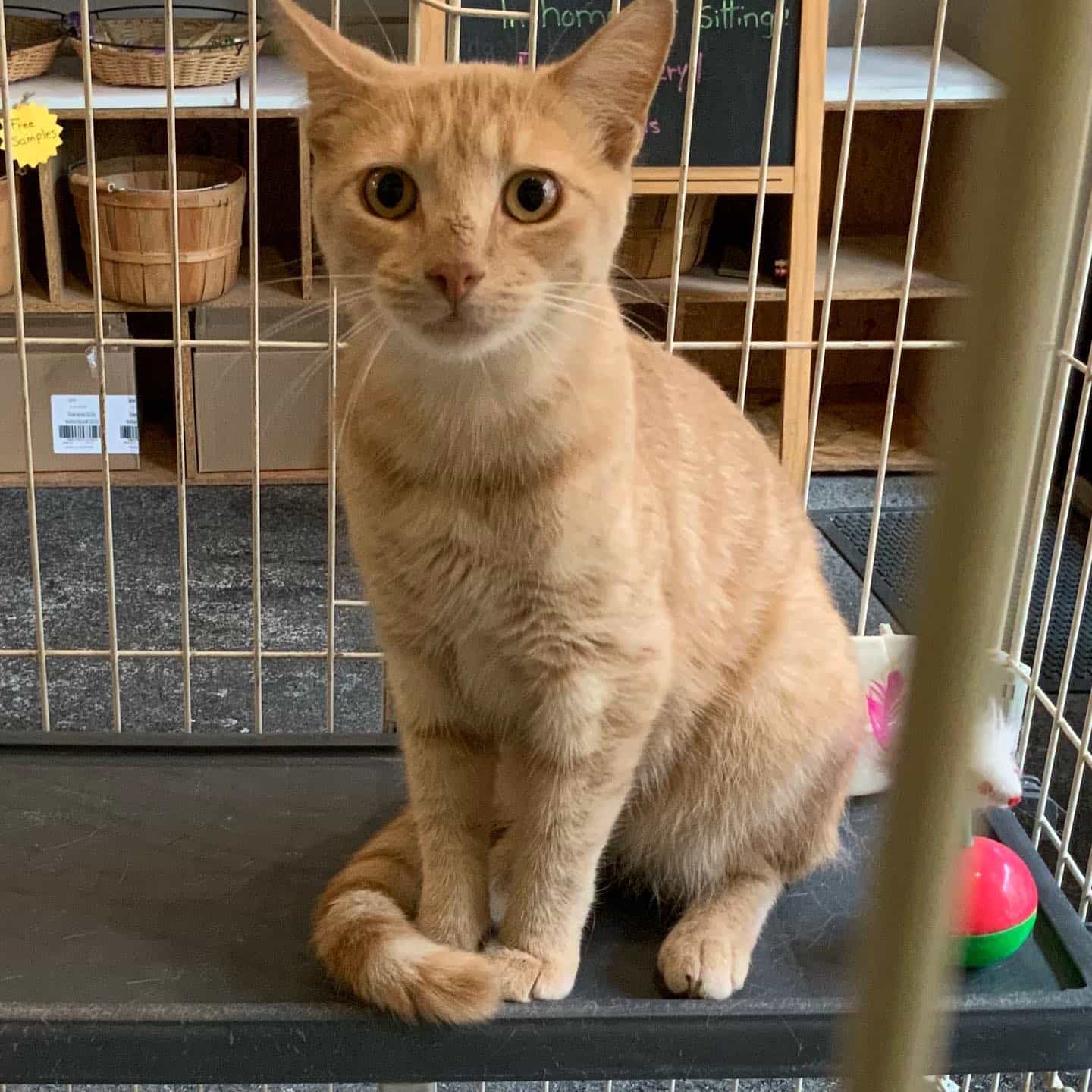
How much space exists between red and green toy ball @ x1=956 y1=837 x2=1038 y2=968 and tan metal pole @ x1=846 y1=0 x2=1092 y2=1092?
67 cm

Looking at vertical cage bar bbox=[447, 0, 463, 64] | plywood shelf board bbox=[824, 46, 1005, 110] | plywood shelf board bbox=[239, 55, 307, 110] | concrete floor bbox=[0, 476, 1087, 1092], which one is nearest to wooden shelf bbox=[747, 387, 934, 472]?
concrete floor bbox=[0, 476, 1087, 1092]

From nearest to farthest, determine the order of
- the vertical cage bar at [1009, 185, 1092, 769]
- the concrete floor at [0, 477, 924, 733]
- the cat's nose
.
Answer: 1. the cat's nose
2. the vertical cage bar at [1009, 185, 1092, 769]
3. the concrete floor at [0, 477, 924, 733]

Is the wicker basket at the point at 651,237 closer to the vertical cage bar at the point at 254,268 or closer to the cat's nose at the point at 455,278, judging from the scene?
the vertical cage bar at the point at 254,268

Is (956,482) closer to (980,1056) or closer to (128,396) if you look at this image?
(980,1056)

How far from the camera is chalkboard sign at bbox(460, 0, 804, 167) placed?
1645 mm

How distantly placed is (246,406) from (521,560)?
69.0 inches

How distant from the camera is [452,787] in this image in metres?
0.90

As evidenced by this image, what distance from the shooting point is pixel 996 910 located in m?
0.86

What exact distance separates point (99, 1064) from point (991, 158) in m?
0.78

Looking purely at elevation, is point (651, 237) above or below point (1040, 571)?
above

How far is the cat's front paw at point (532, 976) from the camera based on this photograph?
81cm

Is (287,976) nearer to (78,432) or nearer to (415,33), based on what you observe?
(415,33)

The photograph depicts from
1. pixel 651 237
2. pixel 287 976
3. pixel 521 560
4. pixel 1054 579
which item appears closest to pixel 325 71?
→ pixel 521 560

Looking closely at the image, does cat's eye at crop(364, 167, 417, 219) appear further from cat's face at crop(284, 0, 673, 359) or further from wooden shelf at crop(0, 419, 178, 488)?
wooden shelf at crop(0, 419, 178, 488)
